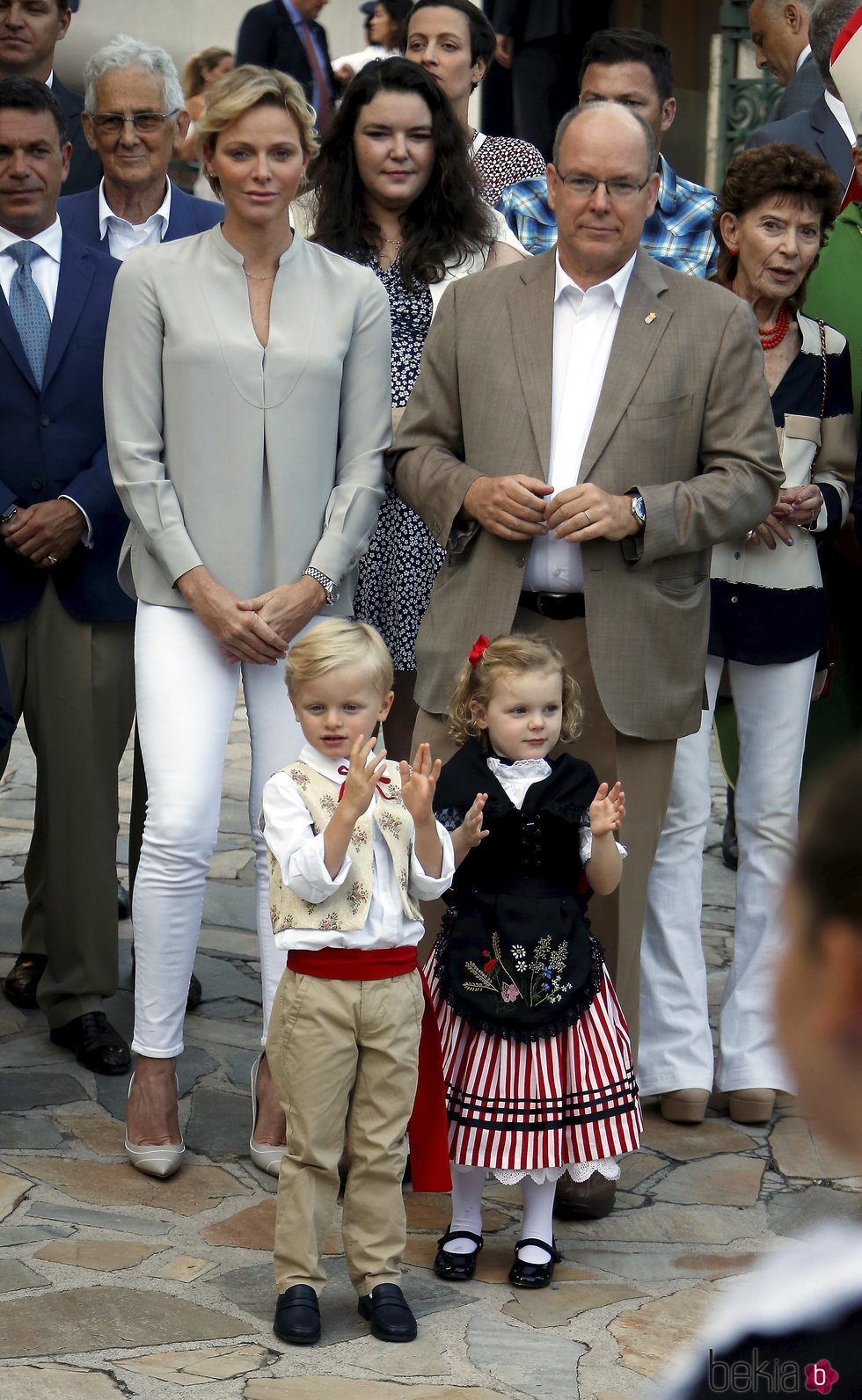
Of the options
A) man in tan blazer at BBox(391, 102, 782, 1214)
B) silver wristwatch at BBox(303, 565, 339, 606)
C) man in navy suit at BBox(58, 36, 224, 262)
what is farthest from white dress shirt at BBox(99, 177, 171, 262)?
silver wristwatch at BBox(303, 565, 339, 606)

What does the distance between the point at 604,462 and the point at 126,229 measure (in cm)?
188

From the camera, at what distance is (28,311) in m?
4.58

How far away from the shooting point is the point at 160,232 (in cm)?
510

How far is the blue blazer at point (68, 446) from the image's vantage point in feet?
14.8

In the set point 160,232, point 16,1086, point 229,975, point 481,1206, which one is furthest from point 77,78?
point 481,1206

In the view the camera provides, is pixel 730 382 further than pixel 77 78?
No

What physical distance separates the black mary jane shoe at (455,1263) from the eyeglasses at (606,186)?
2.14 metres

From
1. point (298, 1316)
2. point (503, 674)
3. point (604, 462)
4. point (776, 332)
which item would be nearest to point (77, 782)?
point (503, 674)

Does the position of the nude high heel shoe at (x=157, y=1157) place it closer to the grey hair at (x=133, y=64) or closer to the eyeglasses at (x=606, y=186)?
the eyeglasses at (x=606, y=186)

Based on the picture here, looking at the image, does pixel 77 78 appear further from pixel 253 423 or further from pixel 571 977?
pixel 571 977

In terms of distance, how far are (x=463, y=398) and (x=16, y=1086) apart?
2.00 meters

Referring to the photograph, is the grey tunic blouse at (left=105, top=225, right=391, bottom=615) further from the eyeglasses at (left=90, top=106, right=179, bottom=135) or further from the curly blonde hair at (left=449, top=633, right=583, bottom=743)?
the eyeglasses at (left=90, top=106, right=179, bottom=135)

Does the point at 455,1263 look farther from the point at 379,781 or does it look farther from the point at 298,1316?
the point at 379,781

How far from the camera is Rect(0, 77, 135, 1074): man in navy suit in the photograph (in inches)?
178
